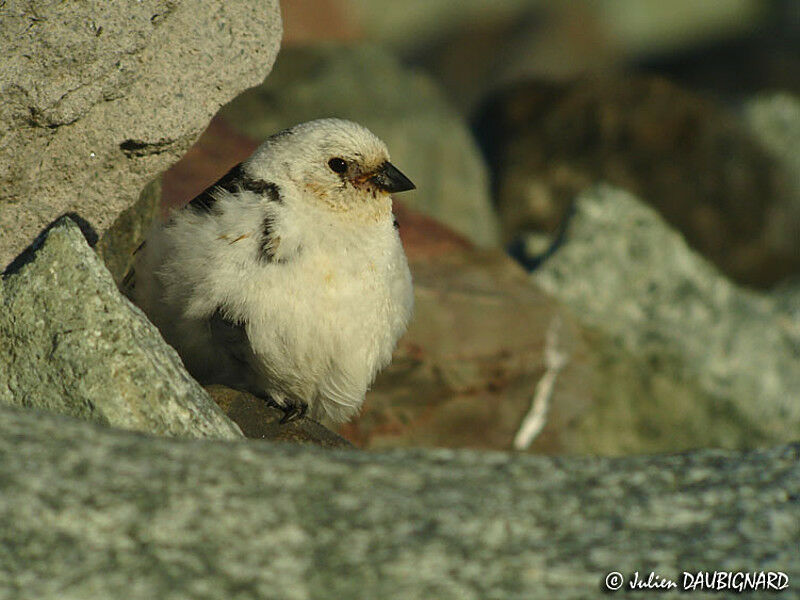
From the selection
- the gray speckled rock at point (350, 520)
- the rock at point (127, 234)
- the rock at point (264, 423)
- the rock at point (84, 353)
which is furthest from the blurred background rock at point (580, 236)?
the gray speckled rock at point (350, 520)

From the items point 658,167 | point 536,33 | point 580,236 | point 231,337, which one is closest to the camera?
point 231,337

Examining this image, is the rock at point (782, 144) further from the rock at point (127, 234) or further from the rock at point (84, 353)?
the rock at point (84, 353)

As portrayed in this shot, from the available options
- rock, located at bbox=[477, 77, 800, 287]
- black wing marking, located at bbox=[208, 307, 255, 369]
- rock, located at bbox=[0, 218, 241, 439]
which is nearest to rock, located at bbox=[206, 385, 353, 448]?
black wing marking, located at bbox=[208, 307, 255, 369]

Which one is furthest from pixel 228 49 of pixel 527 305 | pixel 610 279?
pixel 610 279

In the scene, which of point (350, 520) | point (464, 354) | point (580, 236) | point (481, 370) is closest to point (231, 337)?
point (350, 520)

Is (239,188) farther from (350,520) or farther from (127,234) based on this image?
(350,520)

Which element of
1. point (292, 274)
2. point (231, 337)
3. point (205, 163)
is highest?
point (205, 163)
